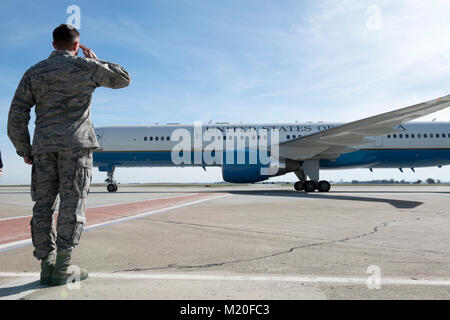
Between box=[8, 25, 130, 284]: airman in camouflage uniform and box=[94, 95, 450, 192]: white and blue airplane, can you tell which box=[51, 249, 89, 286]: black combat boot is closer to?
box=[8, 25, 130, 284]: airman in camouflage uniform

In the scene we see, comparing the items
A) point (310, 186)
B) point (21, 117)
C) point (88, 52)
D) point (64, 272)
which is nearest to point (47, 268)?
point (64, 272)

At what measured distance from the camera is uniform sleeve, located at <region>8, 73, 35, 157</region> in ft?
7.41

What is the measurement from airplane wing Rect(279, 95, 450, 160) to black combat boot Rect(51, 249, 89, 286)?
11053mm

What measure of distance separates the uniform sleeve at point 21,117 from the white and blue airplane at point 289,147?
1162 cm

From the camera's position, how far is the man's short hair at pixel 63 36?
233 cm

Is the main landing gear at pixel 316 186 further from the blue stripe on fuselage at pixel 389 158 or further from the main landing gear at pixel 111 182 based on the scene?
the main landing gear at pixel 111 182

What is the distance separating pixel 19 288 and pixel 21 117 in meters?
1.21

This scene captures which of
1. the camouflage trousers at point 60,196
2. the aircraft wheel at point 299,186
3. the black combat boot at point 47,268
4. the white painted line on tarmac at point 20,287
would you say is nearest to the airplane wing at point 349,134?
the aircraft wheel at point 299,186

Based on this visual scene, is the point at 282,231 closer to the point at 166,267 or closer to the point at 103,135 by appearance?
the point at 166,267

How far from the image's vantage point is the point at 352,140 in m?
13.5

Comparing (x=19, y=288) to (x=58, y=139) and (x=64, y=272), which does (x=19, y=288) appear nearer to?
(x=64, y=272)

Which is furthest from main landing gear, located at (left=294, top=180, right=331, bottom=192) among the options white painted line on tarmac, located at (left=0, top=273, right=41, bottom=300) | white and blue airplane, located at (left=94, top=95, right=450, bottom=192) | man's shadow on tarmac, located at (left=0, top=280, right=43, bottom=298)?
man's shadow on tarmac, located at (left=0, top=280, right=43, bottom=298)

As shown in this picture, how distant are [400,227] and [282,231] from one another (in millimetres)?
1847

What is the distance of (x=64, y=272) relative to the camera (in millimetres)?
2104
